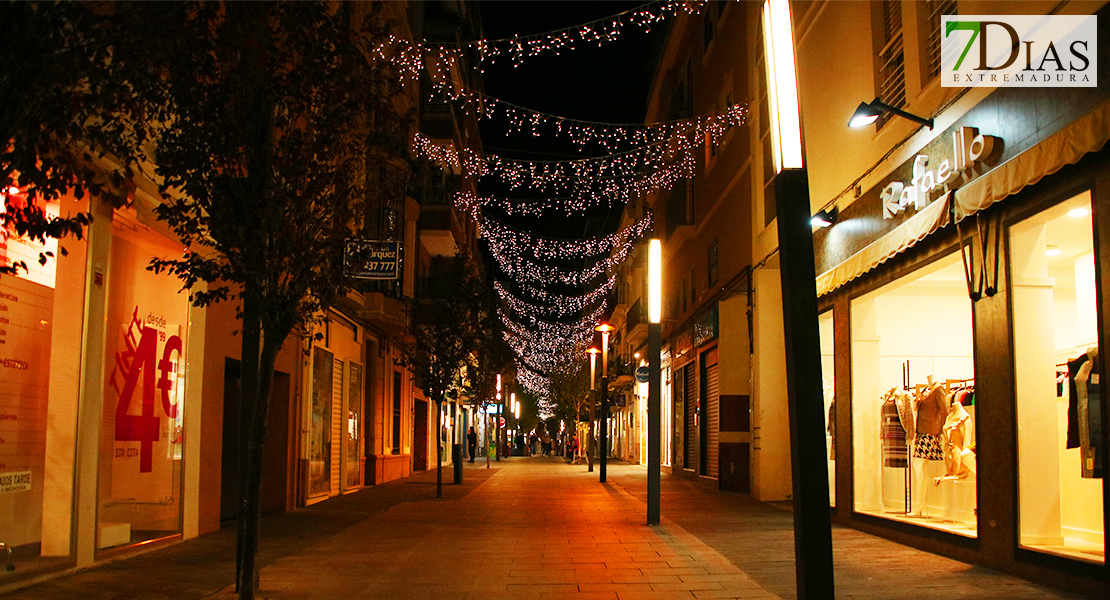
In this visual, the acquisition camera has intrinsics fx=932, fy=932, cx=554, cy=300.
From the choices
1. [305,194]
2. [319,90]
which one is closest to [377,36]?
[319,90]

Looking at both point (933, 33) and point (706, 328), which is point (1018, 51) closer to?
point (933, 33)

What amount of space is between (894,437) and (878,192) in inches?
134

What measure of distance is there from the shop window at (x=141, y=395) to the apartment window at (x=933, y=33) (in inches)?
359

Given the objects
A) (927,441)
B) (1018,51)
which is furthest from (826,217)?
(1018,51)

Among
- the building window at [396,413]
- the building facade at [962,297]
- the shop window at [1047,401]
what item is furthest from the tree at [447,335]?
the shop window at [1047,401]

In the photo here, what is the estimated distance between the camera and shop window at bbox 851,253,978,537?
11414 millimetres

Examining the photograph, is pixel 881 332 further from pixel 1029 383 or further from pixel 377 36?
pixel 377 36

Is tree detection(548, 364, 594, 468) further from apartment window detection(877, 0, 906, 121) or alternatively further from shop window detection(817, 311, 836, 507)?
apartment window detection(877, 0, 906, 121)

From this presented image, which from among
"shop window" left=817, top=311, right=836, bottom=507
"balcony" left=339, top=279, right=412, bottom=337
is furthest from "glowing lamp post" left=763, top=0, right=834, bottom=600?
"balcony" left=339, top=279, right=412, bottom=337

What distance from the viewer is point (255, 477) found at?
7457 millimetres

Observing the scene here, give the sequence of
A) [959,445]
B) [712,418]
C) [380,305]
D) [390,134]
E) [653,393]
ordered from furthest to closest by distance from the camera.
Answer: [712,418]
[380,305]
[653,393]
[959,445]
[390,134]

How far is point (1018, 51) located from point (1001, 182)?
131 centimetres

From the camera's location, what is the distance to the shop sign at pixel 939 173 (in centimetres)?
890

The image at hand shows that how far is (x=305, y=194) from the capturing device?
7.40 meters
